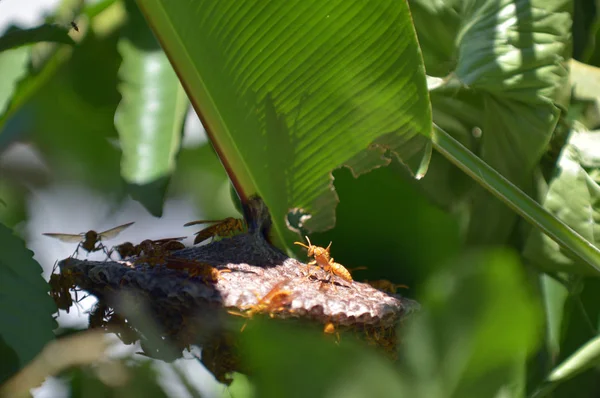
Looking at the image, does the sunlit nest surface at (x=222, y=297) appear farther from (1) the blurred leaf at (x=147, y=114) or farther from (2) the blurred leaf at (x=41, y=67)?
(2) the blurred leaf at (x=41, y=67)

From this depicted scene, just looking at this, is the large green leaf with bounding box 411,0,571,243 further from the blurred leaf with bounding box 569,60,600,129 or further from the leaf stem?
the leaf stem

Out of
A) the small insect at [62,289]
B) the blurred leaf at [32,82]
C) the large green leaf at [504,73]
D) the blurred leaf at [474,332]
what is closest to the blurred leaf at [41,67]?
the blurred leaf at [32,82]

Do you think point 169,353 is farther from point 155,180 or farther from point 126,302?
point 155,180

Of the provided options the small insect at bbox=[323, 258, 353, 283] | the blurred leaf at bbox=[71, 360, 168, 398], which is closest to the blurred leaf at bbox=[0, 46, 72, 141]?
the small insect at bbox=[323, 258, 353, 283]

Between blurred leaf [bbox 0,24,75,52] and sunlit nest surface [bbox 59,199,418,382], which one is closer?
sunlit nest surface [bbox 59,199,418,382]

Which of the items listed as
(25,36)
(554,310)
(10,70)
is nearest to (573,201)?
(554,310)

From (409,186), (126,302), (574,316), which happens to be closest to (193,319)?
(126,302)
